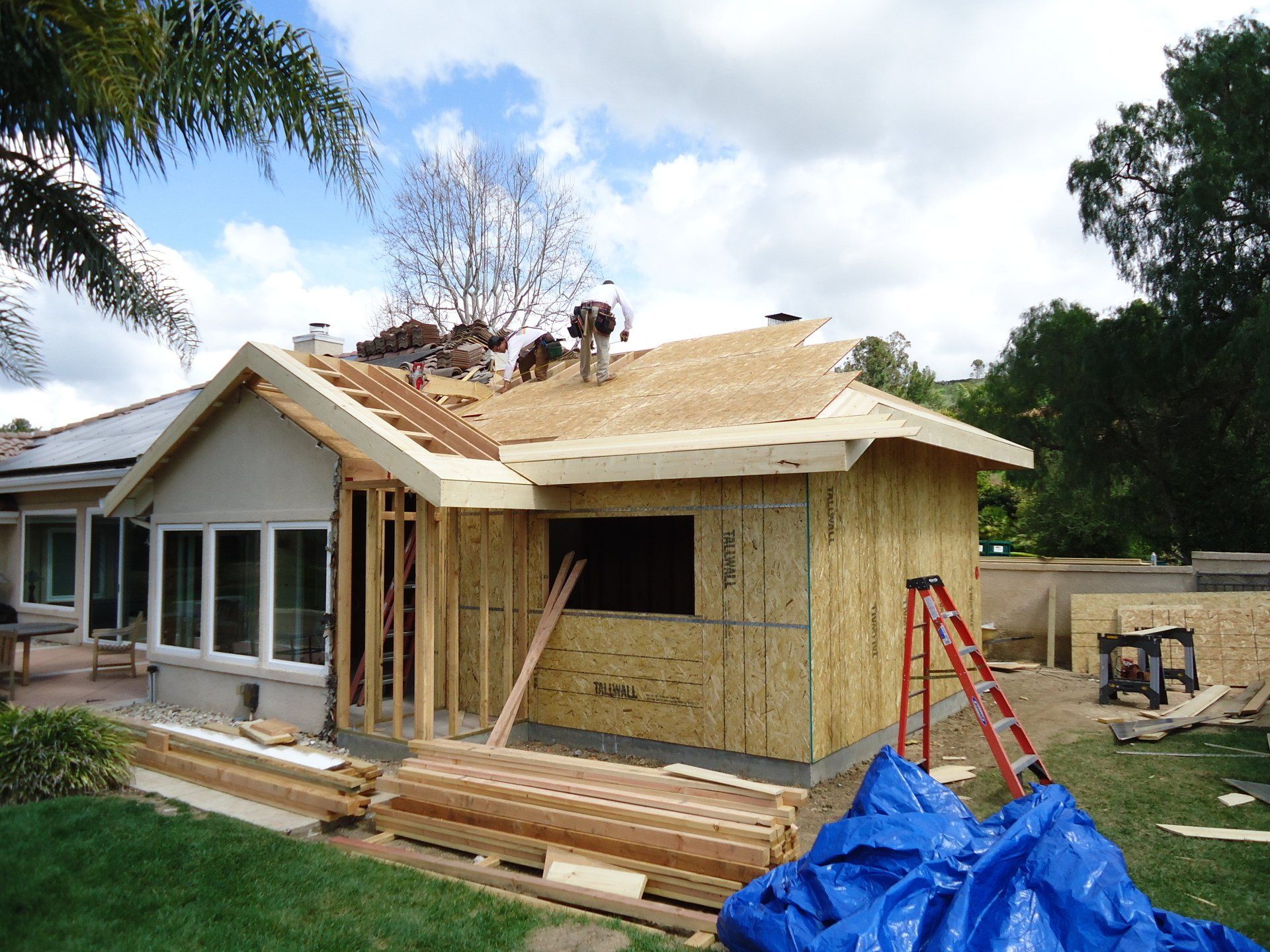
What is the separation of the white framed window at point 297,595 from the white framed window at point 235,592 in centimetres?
18

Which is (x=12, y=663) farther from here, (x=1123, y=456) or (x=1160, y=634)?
(x=1123, y=456)

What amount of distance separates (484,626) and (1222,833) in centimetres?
613

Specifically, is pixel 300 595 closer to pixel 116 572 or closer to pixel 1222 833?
pixel 116 572

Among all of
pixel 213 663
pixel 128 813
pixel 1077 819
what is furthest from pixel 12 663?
pixel 1077 819

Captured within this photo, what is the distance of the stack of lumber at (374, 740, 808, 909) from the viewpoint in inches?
198

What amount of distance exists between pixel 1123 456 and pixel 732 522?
1924 centimetres

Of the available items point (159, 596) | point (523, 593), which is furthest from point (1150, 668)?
point (159, 596)

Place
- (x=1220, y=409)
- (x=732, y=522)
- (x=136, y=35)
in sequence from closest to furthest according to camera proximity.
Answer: (x=136, y=35) < (x=732, y=522) < (x=1220, y=409)

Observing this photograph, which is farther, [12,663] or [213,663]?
[12,663]

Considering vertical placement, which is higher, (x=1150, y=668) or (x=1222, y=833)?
(x=1150, y=668)

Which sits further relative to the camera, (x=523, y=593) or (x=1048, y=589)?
(x=1048, y=589)

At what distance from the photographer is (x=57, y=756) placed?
6992 mm

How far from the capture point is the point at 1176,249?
21875mm

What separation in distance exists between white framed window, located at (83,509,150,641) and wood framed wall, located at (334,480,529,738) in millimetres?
6604
